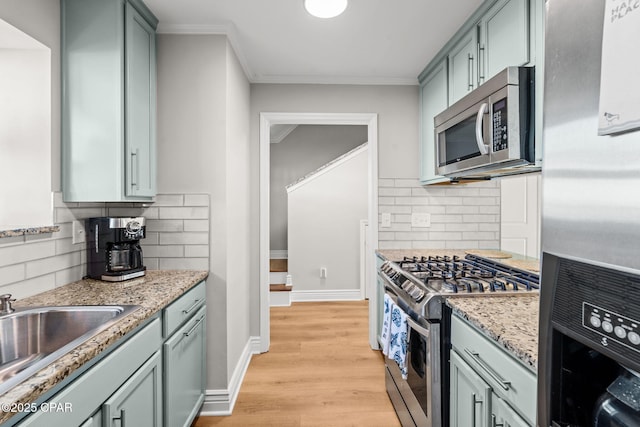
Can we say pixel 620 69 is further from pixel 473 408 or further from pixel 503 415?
pixel 473 408

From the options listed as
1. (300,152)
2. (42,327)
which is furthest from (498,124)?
(300,152)

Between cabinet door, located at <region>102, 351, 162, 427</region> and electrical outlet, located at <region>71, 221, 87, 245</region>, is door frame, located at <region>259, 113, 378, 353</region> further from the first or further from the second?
cabinet door, located at <region>102, 351, 162, 427</region>

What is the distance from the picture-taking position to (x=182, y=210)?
7.18 ft

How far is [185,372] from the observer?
182cm

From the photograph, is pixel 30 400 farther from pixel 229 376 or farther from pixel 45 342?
pixel 229 376

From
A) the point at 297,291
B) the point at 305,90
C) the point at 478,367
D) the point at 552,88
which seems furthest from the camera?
the point at 297,291

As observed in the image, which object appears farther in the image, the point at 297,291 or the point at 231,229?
the point at 297,291

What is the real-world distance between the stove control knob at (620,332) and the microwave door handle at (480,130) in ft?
4.26

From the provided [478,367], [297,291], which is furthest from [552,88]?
[297,291]

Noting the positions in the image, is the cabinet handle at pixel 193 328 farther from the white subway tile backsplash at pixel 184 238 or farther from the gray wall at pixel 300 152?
the gray wall at pixel 300 152

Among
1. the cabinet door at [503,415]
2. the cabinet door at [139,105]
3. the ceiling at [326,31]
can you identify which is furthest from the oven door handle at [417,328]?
the ceiling at [326,31]

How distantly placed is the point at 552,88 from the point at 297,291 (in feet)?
13.1

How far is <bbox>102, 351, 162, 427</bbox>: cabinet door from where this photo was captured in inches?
44.9

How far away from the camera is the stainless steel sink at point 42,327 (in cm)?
129
